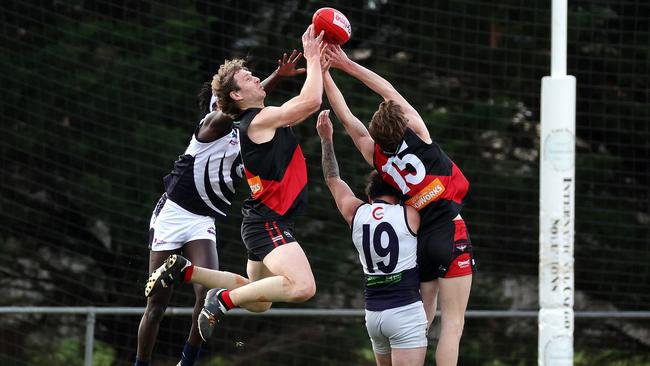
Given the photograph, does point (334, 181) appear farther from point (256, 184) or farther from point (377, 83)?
point (377, 83)

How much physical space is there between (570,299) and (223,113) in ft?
9.36

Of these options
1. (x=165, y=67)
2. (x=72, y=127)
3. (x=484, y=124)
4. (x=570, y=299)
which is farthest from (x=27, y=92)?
(x=570, y=299)

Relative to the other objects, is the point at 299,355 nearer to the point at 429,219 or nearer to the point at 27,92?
the point at 27,92

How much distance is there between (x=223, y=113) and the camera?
730cm

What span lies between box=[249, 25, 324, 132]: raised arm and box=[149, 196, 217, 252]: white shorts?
1098 mm

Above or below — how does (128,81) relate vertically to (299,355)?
above

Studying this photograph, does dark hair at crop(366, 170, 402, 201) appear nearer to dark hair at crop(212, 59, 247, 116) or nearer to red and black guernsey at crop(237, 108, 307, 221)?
red and black guernsey at crop(237, 108, 307, 221)

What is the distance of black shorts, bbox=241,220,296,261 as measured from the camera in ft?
22.6

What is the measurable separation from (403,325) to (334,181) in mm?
1013

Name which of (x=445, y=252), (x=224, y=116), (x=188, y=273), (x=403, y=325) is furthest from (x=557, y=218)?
(x=224, y=116)

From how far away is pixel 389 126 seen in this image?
6559 millimetres

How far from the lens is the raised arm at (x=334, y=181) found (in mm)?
6891

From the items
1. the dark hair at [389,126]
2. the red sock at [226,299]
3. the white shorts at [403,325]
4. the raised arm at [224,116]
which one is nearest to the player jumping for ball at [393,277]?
the white shorts at [403,325]

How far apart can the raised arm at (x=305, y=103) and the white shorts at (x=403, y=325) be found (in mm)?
1190
